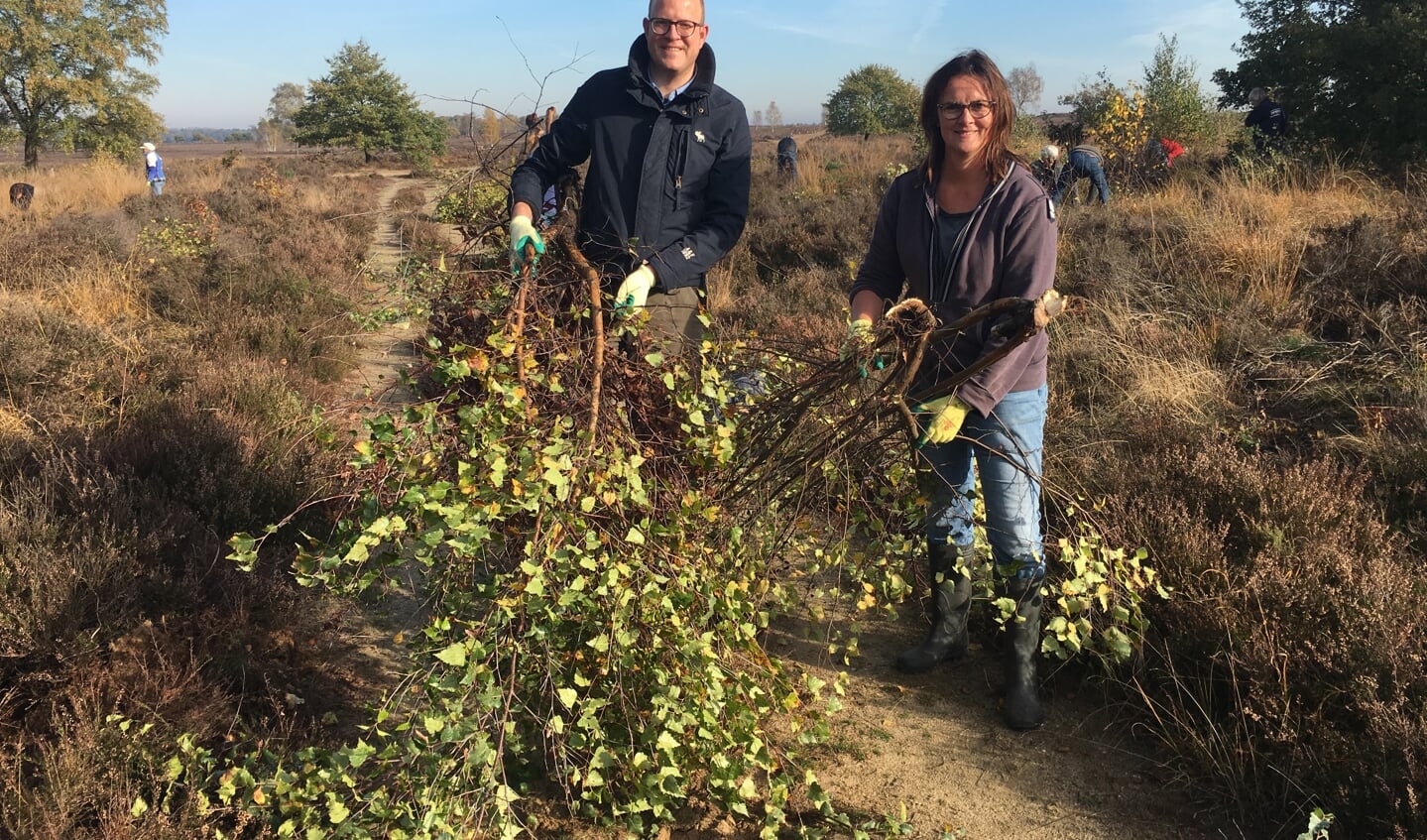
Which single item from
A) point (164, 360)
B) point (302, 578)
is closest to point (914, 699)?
point (302, 578)

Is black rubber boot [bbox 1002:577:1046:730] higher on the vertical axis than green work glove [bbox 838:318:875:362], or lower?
lower

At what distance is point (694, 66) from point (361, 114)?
37.8m

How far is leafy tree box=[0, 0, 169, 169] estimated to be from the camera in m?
25.1

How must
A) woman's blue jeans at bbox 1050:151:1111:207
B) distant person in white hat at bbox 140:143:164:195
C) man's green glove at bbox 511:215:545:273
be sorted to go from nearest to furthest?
man's green glove at bbox 511:215:545:273
woman's blue jeans at bbox 1050:151:1111:207
distant person in white hat at bbox 140:143:164:195

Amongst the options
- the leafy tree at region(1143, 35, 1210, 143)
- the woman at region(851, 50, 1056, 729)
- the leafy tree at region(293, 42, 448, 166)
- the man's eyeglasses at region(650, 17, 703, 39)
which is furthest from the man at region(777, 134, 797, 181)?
the leafy tree at region(293, 42, 448, 166)

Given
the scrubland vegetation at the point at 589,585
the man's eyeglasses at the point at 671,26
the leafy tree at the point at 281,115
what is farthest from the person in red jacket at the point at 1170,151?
the leafy tree at the point at 281,115

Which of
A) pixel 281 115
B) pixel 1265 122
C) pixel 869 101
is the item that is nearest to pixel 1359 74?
pixel 1265 122

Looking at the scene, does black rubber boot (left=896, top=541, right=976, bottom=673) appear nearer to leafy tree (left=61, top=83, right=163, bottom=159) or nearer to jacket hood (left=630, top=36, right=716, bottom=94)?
jacket hood (left=630, top=36, right=716, bottom=94)

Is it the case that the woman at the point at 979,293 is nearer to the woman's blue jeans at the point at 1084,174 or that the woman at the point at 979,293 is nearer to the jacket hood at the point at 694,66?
the jacket hood at the point at 694,66

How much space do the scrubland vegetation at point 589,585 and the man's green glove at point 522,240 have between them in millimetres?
65

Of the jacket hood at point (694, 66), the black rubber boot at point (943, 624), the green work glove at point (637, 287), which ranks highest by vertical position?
the jacket hood at point (694, 66)

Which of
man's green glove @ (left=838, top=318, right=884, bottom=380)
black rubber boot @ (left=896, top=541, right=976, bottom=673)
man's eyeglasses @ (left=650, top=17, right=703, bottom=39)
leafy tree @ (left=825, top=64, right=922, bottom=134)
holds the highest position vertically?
leafy tree @ (left=825, top=64, right=922, bottom=134)

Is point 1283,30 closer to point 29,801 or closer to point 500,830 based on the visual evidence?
point 500,830

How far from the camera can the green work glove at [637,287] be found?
233 centimetres
